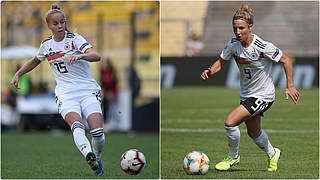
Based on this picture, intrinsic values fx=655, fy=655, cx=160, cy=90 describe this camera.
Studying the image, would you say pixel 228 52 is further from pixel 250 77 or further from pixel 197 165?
pixel 197 165

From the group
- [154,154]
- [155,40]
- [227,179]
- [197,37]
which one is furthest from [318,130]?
[197,37]

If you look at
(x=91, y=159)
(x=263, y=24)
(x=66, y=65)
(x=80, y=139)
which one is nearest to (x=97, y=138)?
(x=80, y=139)

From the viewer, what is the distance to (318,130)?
1305 centimetres

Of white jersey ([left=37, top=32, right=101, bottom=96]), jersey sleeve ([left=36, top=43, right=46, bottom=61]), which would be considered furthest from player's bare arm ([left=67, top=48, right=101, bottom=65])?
jersey sleeve ([left=36, top=43, right=46, bottom=61])

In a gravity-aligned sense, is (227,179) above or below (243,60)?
below

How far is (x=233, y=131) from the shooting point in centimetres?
789

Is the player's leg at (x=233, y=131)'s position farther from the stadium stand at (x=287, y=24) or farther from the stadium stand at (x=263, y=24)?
the stadium stand at (x=287, y=24)

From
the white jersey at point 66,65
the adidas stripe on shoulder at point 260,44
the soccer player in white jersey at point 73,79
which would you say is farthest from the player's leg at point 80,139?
the adidas stripe on shoulder at point 260,44

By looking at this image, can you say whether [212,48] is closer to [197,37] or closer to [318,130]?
[197,37]

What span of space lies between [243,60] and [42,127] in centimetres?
1059

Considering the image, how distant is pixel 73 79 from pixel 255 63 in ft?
7.21

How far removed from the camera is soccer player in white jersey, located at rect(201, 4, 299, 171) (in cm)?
767

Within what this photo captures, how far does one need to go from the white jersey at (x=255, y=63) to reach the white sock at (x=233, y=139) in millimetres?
444

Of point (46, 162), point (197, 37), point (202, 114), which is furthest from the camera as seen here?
point (197, 37)
